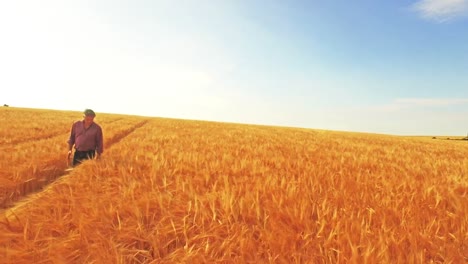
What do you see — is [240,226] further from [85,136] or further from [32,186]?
[85,136]

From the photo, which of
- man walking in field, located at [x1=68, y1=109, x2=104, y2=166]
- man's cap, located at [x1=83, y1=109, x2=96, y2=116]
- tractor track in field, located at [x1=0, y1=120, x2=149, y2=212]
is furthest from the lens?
man walking in field, located at [x1=68, y1=109, x2=104, y2=166]

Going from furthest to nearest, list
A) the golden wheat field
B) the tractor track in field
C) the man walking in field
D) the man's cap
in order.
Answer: the man walking in field < the man's cap < the tractor track in field < the golden wheat field

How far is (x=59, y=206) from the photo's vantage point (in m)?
3.52

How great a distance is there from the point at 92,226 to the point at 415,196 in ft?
11.5

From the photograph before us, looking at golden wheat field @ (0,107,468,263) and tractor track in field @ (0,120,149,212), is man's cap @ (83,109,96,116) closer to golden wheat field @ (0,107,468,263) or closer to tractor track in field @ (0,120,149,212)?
tractor track in field @ (0,120,149,212)

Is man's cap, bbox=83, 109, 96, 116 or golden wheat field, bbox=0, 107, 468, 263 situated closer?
golden wheat field, bbox=0, 107, 468, 263

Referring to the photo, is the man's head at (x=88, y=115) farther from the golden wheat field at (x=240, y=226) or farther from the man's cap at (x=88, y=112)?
the golden wheat field at (x=240, y=226)

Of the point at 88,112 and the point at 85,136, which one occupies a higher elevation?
the point at 88,112

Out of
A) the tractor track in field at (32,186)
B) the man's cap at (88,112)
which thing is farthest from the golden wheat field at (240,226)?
the man's cap at (88,112)

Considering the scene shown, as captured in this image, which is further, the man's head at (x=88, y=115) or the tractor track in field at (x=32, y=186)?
the man's head at (x=88, y=115)

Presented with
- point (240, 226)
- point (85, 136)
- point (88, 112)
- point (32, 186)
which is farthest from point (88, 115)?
point (240, 226)

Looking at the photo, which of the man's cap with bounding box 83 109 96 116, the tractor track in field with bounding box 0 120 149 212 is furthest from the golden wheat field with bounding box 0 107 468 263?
the man's cap with bounding box 83 109 96 116

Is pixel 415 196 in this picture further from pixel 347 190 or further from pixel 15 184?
pixel 15 184

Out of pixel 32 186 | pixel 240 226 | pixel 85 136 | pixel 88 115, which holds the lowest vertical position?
pixel 32 186
